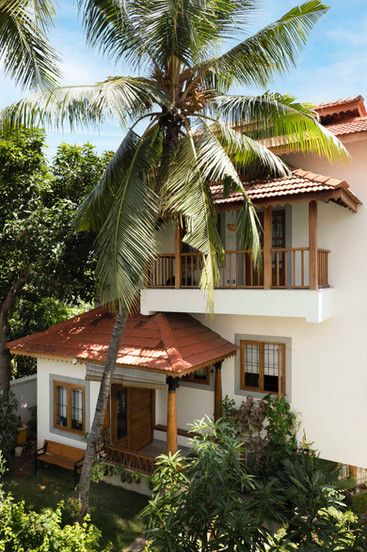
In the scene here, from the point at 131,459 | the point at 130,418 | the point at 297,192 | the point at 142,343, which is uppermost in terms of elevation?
the point at 297,192

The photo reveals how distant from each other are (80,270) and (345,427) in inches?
359

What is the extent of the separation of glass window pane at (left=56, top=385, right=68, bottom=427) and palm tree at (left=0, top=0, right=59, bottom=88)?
864 cm

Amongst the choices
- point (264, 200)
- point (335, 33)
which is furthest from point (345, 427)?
point (335, 33)

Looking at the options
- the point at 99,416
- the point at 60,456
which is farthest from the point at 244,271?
the point at 60,456

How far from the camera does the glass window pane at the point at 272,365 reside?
1098 centimetres

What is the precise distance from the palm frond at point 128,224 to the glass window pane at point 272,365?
515 cm

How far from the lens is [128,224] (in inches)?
296

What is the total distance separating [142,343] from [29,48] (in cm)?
734

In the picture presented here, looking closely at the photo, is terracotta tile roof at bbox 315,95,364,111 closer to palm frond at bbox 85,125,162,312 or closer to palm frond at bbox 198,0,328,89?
palm frond at bbox 198,0,328,89

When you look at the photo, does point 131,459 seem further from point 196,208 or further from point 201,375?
point 196,208

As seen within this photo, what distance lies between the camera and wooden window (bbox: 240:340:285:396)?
35.8 feet

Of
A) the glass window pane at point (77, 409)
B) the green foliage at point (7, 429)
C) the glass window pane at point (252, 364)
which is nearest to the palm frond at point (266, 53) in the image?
the glass window pane at point (252, 364)

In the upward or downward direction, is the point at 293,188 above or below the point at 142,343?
above

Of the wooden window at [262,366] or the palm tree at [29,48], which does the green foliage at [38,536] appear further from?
the palm tree at [29,48]
